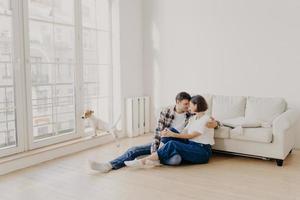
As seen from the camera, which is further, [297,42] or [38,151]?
[297,42]

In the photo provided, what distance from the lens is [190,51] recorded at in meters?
4.98

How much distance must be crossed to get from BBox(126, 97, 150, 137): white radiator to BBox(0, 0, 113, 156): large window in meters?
0.34

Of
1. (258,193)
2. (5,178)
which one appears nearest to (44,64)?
(5,178)

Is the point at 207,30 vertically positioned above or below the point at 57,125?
above

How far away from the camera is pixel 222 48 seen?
4684mm

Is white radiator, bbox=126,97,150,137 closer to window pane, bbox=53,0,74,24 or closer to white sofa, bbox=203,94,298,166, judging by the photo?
white sofa, bbox=203,94,298,166

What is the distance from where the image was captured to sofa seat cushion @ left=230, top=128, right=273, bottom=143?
3473mm

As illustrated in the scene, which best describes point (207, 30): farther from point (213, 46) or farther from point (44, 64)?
point (44, 64)

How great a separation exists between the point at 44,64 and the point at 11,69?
0.53m

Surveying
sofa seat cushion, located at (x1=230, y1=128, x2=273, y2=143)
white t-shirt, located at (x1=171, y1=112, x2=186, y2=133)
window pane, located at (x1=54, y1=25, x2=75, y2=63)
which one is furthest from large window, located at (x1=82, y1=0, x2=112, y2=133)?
sofa seat cushion, located at (x1=230, y1=128, x2=273, y2=143)

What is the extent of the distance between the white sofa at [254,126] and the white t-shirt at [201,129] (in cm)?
26

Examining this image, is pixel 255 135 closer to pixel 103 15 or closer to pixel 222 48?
pixel 222 48

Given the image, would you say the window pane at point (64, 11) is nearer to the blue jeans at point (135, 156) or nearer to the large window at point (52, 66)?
the large window at point (52, 66)

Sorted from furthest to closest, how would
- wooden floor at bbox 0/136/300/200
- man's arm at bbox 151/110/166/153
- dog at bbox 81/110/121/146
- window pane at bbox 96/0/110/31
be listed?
window pane at bbox 96/0/110/31
dog at bbox 81/110/121/146
man's arm at bbox 151/110/166/153
wooden floor at bbox 0/136/300/200
